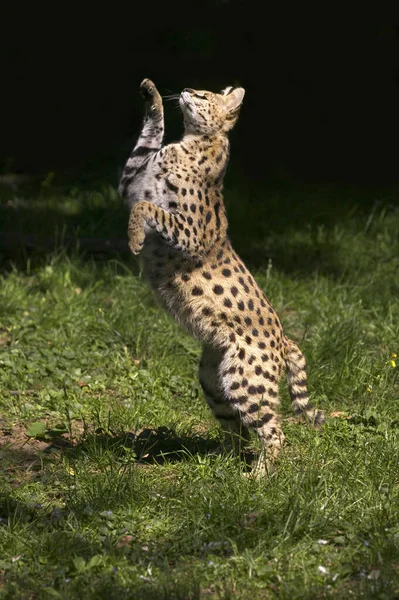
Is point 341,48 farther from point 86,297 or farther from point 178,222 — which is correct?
point 178,222

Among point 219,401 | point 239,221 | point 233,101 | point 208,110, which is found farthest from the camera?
point 239,221

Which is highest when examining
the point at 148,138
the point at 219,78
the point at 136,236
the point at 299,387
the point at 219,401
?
the point at 148,138

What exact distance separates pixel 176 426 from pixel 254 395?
2.85 ft

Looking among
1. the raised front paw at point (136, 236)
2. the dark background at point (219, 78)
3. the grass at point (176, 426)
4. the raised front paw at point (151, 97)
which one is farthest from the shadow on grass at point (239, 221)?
the raised front paw at point (136, 236)

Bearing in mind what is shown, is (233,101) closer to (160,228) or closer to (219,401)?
(160,228)

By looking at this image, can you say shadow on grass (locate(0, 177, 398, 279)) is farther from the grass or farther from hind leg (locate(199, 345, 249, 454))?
hind leg (locate(199, 345, 249, 454))

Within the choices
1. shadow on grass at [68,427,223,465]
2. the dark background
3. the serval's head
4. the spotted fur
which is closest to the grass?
shadow on grass at [68,427,223,465]

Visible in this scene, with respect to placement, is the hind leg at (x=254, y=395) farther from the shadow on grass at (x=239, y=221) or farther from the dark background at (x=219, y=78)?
the dark background at (x=219, y=78)

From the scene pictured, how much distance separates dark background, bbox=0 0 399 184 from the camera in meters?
11.5

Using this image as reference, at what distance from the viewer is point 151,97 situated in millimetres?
5844

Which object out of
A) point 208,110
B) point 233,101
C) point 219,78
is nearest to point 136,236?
point 208,110

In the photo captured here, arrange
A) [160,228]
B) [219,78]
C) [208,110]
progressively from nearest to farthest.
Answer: [160,228]
[208,110]
[219,78]

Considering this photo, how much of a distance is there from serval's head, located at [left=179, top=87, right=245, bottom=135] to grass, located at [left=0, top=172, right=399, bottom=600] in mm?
1811

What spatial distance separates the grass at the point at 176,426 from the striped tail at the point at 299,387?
0.09m
